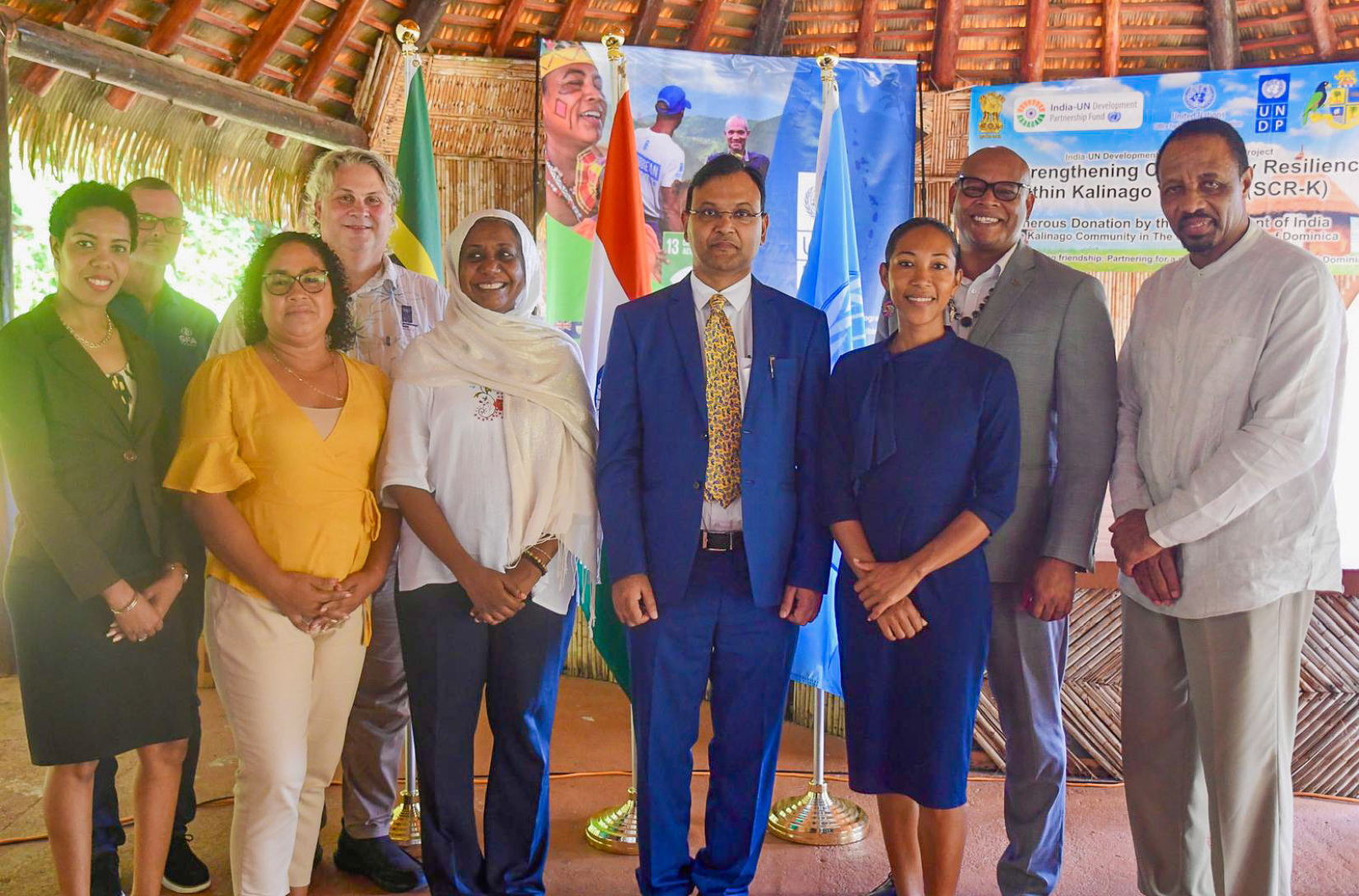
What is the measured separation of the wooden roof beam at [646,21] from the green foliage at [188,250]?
2180 mm

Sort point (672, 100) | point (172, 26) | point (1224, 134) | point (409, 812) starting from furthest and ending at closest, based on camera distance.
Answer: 1. point (672, 100)
2. point (172, 26)
3. point (409, 812)
4. point (1224, 134)

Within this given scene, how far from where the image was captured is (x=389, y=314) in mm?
2943

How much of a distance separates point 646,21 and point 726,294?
3.53 meters

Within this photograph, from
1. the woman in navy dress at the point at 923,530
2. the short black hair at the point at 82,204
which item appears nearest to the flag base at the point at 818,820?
the woman in navy dress at the point at 923,530

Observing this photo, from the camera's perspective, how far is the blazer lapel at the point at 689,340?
A: 251cm

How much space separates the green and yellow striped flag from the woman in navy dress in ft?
5.55

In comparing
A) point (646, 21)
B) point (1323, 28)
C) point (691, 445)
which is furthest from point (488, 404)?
point (1323, 28)

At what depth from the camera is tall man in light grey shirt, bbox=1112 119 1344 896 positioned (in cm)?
230

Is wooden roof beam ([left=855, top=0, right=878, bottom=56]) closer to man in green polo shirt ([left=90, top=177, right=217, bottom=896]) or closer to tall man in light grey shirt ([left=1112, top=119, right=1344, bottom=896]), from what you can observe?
tall man in light grey shirt ([left=1112, top=119, right=1344, bottom=896])

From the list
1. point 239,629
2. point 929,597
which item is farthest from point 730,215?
point 239,629

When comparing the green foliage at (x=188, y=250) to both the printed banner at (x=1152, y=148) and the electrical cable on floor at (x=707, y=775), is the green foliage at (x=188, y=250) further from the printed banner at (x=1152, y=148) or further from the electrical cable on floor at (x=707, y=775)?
the printed banner at (x=1152, y=148)

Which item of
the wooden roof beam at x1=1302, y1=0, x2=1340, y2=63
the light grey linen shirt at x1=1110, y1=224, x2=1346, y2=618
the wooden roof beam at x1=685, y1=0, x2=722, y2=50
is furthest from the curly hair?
the wooden roof beam at x1=1302, y1=0, x2=1340, y2=63

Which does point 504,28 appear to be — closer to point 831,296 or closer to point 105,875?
point 831,296

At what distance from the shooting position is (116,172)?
15.9 feet
